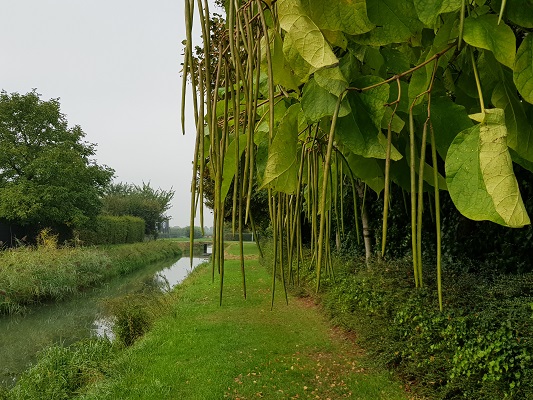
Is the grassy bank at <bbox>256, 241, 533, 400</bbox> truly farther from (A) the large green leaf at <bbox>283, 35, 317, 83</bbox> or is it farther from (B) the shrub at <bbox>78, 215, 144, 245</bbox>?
(B) the shrub at <bbox>78, 215, 144, 245</bbox>

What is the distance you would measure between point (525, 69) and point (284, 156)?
29 cm

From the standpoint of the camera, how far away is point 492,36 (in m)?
0.45

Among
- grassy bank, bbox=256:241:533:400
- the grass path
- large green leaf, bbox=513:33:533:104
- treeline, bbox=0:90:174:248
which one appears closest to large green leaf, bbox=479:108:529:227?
large green leaf, bbox=513:33:533:104

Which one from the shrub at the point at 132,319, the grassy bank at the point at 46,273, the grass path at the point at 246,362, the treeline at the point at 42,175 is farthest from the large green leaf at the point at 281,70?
the treeline at the point at 42,175

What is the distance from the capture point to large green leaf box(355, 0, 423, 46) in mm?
491

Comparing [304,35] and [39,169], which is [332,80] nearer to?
[304,35]

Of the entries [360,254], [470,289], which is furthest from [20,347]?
[470,289]

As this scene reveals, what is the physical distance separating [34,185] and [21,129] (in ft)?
9.04

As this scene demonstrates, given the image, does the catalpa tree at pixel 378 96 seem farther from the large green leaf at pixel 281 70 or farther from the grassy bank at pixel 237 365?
the grassy bank at pixel 237 365

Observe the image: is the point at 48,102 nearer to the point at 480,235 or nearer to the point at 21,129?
the point at 21,129

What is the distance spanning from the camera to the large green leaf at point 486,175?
1.10ft

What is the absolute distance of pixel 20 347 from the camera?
6.90 meters

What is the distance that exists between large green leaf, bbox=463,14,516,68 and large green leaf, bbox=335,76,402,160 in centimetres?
12

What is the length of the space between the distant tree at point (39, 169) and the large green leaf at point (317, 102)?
18057 millimetres
